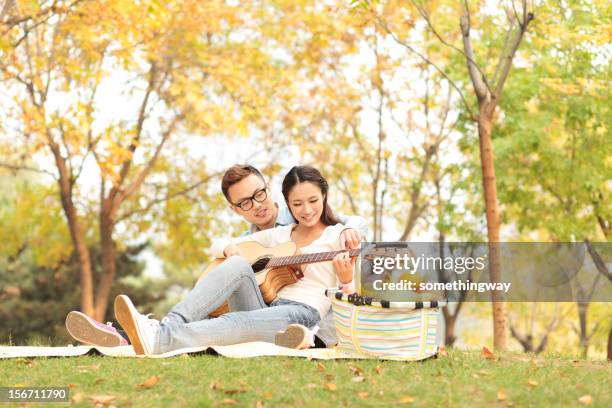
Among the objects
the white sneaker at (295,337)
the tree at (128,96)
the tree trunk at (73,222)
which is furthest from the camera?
the tree trunk at (73,222)

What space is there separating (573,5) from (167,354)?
8.29 metres

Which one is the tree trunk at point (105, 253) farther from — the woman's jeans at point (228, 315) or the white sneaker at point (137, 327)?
the white sneaker at point (137, 327)

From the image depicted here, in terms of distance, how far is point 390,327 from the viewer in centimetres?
427

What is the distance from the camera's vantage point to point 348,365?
4.05 meters

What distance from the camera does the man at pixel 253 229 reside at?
14.9 ft

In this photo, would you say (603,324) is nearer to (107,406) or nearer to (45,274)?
(45,274)

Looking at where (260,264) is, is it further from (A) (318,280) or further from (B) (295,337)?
(B) (295,337)

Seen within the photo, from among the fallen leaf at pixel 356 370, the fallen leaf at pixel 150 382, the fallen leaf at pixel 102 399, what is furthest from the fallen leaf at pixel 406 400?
the fallen leaf at pixel 102 399

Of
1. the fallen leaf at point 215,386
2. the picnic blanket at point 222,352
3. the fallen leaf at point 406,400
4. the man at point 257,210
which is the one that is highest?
the man at point 257,210

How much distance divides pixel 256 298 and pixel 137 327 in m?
0.82

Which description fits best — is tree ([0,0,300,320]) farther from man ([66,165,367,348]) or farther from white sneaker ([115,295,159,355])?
white sneaker ([115,295,159,355])

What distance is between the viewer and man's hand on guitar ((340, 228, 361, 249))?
466cm

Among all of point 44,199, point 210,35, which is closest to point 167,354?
point 210,35

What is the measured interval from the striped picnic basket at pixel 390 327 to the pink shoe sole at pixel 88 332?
1446 millimetres
